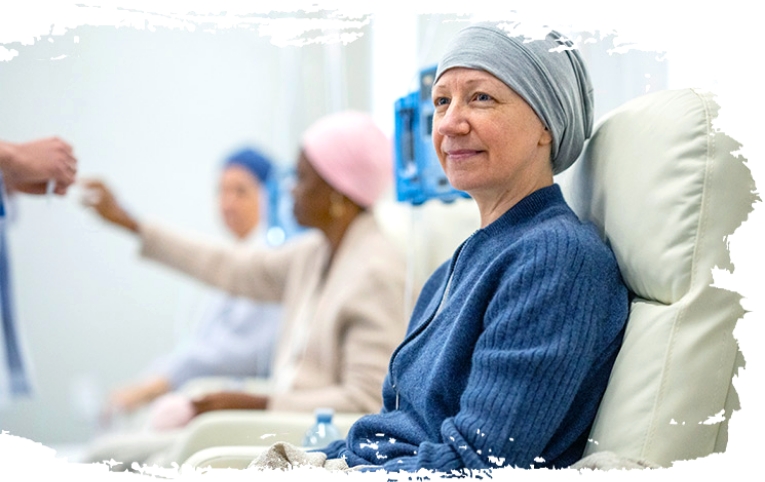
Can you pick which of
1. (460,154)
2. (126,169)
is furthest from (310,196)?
(126,169)

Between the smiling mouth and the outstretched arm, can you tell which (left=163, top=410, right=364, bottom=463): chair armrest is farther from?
the smiling mouth

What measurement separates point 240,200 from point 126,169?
0.70 metres

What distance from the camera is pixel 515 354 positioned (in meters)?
1.01

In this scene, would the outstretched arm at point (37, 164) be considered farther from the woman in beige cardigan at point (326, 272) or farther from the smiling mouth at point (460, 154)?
the woman in beige cardigan at point (326, 272)

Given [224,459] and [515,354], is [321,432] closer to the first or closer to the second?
[224,459]

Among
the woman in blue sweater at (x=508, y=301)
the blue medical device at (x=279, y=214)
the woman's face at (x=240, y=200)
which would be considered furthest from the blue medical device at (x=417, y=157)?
the woman's face at (x=240, y=200)

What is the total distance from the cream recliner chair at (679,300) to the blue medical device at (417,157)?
58 centimetres

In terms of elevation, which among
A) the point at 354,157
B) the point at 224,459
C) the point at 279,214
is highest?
the point at 354,157

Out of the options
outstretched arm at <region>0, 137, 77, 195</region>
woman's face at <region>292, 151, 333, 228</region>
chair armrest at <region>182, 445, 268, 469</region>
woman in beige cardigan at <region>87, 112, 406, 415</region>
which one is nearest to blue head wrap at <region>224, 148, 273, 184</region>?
woman in beige cardigan at <region>87, 112, 406, 415</region>

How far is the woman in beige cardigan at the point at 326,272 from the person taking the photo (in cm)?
202

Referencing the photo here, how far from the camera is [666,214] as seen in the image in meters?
1.04

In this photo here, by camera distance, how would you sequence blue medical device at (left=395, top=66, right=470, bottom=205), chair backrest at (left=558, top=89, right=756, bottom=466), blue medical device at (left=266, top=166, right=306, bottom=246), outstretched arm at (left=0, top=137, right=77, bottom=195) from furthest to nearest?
blue medical device at (left=266, top=166, right=306, bottom=246), blue medical device at (left=395, top=66, right=470, bottom=205), outstretched arm at (left=0, top=137, right=77, bottom=195), chair backrest at (left=558, top=89, right=756, bottom=466)

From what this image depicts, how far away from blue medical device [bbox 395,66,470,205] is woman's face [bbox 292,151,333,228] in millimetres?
601

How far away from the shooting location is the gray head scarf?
1141 mm
